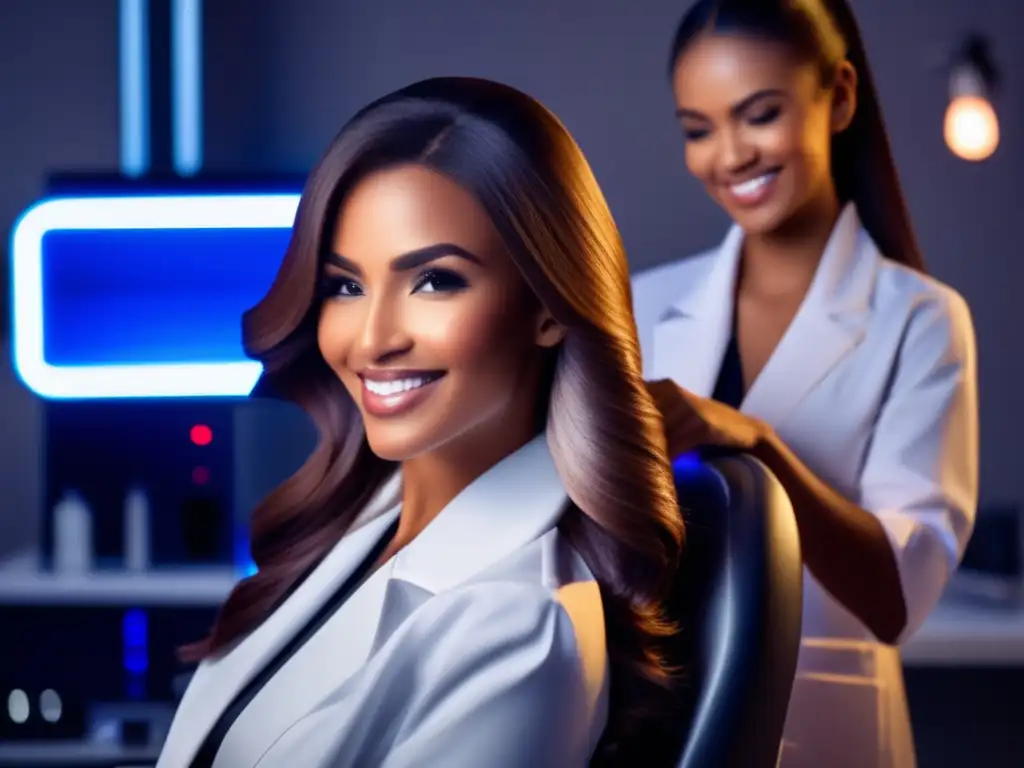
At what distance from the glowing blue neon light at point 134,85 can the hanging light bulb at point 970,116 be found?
1471mm

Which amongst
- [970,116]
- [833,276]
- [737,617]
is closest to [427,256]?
[737,617]

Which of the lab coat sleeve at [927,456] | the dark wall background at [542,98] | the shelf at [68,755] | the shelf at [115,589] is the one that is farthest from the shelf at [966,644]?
the shelf at [68,755]

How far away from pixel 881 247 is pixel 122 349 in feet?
4.61

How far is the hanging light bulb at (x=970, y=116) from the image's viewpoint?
2299 millimetres

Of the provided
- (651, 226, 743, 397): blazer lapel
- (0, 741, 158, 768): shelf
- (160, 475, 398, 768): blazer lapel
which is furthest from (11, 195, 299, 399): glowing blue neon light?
(160, 475, 398, 768): blazer lapel

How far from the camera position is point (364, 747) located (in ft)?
2.54

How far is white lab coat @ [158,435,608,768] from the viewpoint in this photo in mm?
749

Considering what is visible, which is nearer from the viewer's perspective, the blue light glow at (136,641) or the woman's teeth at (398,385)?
the woman's teeth at (398,385)

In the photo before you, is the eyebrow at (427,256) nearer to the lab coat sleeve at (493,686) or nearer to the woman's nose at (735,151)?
the lab coat sleeve at (493,686)

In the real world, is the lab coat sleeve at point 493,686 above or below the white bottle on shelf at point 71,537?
above

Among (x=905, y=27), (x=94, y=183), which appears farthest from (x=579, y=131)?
(x=94, y=183)

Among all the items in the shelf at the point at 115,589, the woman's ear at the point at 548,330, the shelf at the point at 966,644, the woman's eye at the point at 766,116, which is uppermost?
the woman's eye at the point at 766,116

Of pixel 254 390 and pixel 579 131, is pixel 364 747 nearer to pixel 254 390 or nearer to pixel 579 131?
pixel 254 390

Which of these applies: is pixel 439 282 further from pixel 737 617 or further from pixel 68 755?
pixel 68 755
